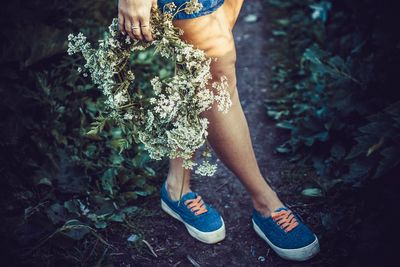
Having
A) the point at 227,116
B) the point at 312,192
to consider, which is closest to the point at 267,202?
the point at 312,192

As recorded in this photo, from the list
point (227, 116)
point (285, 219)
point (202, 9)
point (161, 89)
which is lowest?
point (285, 219)

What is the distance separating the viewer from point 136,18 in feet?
4.50

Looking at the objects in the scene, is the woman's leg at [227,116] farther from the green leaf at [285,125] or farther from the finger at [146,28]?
the green leaf at [285,125]

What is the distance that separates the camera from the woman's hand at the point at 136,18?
1.35 metres

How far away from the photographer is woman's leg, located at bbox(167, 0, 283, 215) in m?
1.54

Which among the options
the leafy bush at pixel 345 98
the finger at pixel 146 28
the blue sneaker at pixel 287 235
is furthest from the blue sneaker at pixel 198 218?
the finger at pixel 146 28

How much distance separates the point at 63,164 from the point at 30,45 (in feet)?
2.29

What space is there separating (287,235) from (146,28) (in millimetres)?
Result: 1151

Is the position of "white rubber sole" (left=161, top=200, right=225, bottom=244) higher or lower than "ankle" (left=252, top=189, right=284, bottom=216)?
lower

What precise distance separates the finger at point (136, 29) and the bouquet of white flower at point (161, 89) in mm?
43

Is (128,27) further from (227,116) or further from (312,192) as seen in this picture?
(312,192)

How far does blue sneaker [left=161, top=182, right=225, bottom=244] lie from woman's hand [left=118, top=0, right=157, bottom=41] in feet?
3.14

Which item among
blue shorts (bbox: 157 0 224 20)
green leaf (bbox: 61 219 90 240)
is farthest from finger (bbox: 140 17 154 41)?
→ green leaf (bbox: 61 219 90 240)

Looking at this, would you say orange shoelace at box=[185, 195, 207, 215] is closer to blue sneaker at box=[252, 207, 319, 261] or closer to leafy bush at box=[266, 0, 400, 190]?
blue sneaker at box=[252, 207, 319, 261]
